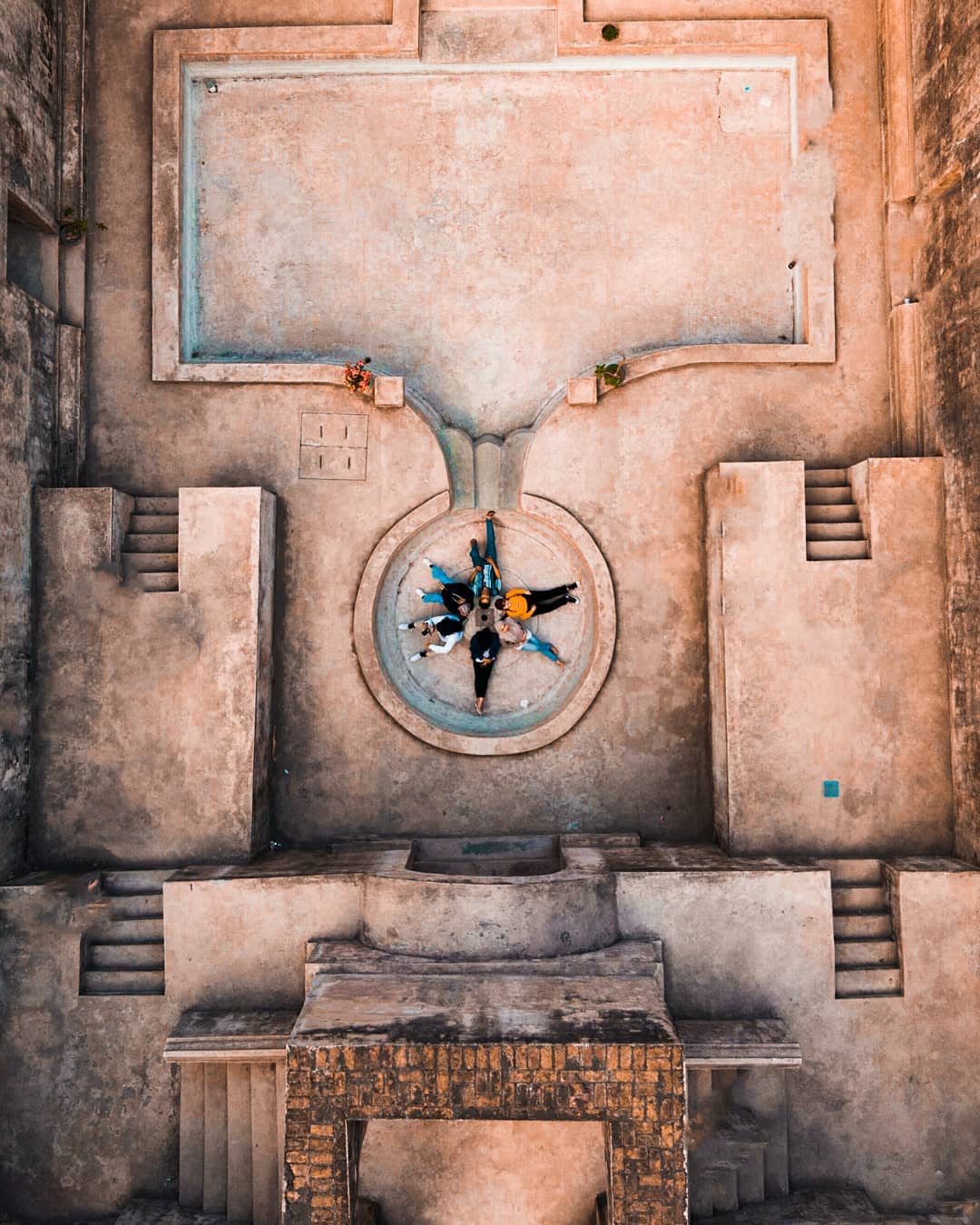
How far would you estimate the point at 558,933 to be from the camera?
7898mm

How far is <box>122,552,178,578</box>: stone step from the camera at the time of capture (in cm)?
918

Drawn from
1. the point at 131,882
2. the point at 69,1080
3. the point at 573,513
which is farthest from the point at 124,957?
the point at 573,513

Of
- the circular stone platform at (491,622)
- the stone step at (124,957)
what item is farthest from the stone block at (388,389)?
the stone step at (124,957)

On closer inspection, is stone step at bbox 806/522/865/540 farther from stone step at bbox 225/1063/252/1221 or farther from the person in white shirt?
stone step at bbox 225/1063/252/1221

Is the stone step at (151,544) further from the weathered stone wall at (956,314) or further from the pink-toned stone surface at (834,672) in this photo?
the weathered stone wall at (956,314)

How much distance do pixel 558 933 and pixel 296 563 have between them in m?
5.03

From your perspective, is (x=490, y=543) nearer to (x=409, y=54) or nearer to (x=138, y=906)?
(x=138, y=906)

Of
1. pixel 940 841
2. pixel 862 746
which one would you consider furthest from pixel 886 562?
pixel 940 841

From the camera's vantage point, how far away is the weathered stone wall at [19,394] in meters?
8.59

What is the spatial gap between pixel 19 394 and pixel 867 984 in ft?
35.6

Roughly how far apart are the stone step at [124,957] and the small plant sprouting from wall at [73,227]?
8.06m

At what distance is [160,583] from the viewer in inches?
359

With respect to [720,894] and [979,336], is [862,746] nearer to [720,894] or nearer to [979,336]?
[720,894]

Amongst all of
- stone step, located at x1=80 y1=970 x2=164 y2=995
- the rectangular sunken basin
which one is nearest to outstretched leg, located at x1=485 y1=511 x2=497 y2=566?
the rectangular sunken basin
